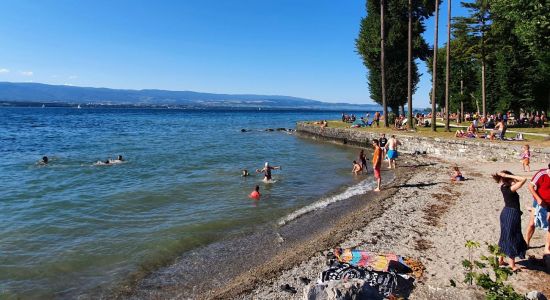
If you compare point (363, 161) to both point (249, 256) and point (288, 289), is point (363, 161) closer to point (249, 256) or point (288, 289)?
point (249, 256)

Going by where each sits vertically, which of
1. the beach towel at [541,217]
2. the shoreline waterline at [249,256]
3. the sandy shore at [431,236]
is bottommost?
the shoreline waterline at [249,256]

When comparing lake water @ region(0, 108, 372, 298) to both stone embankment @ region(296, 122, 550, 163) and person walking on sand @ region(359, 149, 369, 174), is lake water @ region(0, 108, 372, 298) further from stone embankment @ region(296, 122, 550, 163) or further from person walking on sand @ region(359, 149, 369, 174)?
stone embankment @ region(296, 122, 550, 163)

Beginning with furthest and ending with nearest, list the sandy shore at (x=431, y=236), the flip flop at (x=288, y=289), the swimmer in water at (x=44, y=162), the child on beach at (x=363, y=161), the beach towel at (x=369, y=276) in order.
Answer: the swimmer in water at (x=44, y=162), the child on beach at (x=363, y=161), the flip flop at (x=288, y=289), the sandy shore at (x=431, y=236), the beach towel at (x=369, y=276)

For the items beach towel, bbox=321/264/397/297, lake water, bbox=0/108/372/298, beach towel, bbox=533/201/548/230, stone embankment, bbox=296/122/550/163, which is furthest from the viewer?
stone embankment, bbox=296/122/550/163

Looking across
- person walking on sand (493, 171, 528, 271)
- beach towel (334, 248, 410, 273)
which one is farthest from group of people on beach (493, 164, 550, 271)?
beach towel (334, 248, 410, 273)

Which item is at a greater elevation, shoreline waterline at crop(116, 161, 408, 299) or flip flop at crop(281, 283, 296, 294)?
flip flop at crop(281, 283, 296, 294)

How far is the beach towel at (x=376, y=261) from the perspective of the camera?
713 centimetres

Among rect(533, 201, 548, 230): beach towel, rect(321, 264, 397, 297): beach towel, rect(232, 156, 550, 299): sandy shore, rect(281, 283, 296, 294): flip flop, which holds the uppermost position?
rect(533, 201, 548, 230): beach towel

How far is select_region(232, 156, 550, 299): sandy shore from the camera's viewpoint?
693cm

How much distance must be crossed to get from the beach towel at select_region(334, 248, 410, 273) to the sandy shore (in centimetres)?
47

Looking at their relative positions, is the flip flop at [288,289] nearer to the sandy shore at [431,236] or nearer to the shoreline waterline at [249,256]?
the sandy shore at [431,236]

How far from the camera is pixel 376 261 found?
24.1ft

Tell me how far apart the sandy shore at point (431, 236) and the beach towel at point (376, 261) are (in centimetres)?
47

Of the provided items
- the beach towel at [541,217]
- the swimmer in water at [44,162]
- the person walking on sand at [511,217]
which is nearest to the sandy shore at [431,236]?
the person walking on sand at [511,217]
